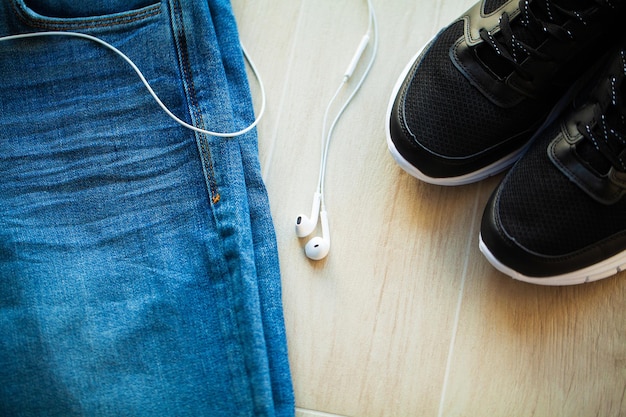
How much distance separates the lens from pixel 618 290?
68cm

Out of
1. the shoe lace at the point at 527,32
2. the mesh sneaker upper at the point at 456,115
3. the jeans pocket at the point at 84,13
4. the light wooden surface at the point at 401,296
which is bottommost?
the light wooden surface at the point at 401,296

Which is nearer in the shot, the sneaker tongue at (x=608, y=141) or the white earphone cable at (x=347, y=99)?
the sneaker tongue at (x=608, y=141)

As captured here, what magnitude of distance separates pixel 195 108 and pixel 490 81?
374mm

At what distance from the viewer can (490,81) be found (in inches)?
25.3

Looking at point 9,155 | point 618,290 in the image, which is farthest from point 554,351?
point 9,155

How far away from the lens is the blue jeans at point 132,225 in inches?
24.0

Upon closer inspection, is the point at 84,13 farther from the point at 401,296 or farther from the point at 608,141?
the point at 608,141

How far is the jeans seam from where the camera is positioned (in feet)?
2.13

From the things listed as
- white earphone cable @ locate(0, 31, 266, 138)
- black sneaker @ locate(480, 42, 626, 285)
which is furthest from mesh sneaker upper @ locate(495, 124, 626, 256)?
white earphone cable @ locate(0, 31, 266, 138)

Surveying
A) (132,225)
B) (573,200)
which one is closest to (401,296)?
(573,200)

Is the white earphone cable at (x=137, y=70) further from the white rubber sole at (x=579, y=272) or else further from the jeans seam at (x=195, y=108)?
the white rubber sole at (x=579, y=272)

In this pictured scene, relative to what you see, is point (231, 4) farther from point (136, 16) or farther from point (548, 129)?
point (548, 129)

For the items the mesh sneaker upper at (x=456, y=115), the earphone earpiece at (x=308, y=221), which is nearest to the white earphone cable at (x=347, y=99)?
the earphone earpiece at (x=308, y=221)

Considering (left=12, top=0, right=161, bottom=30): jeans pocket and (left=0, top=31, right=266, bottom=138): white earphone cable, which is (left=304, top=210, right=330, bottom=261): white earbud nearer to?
(left=0, top=31, right=266, bottom=138): white earphone cable
